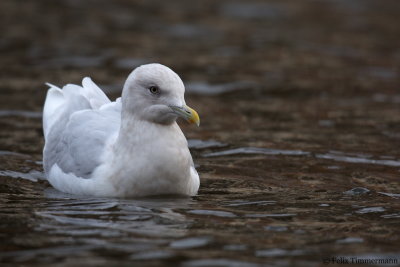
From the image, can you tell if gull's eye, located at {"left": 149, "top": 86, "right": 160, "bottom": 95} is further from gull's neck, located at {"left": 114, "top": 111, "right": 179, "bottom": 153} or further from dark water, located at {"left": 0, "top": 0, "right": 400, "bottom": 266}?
dark water, located at {"left": 0, "top": 0, "right": 400, "bottom": 266}

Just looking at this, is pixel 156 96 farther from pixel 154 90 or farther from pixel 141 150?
pixel 141 150

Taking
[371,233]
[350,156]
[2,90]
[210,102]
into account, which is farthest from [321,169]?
[2,90]

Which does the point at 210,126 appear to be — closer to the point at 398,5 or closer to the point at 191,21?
the point at 191,21

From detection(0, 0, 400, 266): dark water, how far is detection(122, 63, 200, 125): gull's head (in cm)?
70

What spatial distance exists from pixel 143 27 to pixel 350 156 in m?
7.69

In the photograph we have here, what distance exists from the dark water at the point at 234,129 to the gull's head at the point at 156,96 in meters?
0.70

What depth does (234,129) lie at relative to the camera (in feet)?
32.3

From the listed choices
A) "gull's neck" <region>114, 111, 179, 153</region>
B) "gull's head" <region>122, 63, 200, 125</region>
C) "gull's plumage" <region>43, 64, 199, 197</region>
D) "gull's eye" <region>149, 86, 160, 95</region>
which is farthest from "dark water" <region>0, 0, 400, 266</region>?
"gull's eye" <region>149, 86, 160, 95</region>

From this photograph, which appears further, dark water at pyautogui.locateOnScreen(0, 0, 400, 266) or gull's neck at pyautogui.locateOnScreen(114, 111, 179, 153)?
gull's neck at pyautogui.locateOnScreen(114, 111, 179, 153)

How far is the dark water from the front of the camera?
5672 millimetres

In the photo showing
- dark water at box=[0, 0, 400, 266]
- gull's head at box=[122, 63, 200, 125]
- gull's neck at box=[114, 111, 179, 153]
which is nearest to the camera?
dark water at box=[0, 0, 400, 266]

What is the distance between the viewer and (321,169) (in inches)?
318

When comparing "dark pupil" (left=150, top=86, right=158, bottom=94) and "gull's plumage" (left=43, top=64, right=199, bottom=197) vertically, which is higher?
"dark pupil" (left=150, top=86, right=158, bottom=94)

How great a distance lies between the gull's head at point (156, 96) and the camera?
6570 mm
